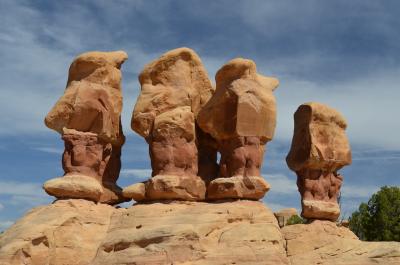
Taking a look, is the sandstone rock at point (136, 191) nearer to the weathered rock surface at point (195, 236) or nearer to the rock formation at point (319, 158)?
the weathered rock surface at point (195, 236)

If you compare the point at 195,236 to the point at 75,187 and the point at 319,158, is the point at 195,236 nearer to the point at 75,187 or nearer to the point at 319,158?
the point at 75,187

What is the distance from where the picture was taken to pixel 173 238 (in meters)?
15.8

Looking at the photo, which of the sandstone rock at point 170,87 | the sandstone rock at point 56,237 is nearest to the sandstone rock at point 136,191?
the sandstone rock at point 56,237

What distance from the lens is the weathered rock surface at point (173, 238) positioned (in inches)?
623

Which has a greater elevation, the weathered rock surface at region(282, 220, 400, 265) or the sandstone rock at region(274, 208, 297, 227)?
the sandstone rock at region(274, 208, 297, 227)

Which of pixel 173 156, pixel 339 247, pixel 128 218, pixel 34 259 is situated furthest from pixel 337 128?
pixel 34 259

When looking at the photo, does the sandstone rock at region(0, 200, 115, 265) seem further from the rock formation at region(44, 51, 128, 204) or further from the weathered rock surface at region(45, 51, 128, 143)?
the weathered rock surface at region(45, 51, 128, 143)

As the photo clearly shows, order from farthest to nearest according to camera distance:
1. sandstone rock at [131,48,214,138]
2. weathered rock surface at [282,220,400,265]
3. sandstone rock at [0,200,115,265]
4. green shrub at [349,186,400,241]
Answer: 1. green shrub at [349,186,400,241]
2. sandstone rock at [131,48,214,138]
3. sandstone rock at [0,200,115,265]
4. weathered rock surface at [282,220,400,265]

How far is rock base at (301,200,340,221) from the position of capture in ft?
61.5

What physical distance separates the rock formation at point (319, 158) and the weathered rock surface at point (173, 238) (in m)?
0.84

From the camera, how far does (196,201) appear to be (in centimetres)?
1789

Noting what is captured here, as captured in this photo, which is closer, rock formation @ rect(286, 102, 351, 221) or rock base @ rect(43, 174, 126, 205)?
rock base @ rect(43, 174, 126, 205)

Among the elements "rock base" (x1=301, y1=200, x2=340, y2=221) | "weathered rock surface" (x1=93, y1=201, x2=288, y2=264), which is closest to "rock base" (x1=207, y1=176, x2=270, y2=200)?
"weathered rock surface" (x1=93, y1=201, x2=288, y2=264)

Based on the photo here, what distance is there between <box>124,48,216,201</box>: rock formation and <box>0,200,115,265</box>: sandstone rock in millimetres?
1430
